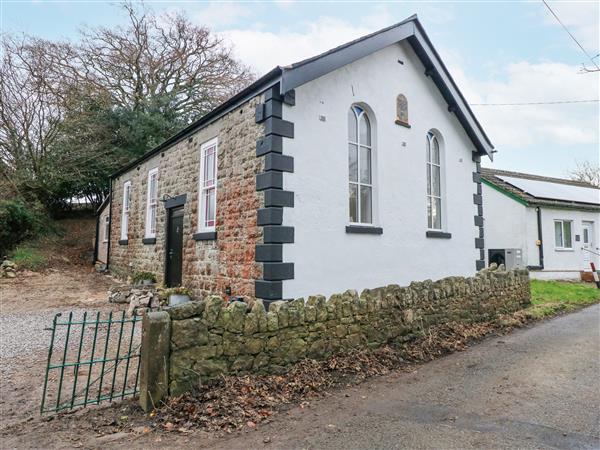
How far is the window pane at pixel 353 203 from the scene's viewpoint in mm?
8312

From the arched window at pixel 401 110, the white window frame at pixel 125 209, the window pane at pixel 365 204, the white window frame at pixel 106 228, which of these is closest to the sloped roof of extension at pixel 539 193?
the arched window at pixel 401 110

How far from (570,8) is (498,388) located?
26.8 feet

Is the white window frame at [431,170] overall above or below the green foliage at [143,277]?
above

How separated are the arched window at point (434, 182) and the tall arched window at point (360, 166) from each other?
2.45 metres

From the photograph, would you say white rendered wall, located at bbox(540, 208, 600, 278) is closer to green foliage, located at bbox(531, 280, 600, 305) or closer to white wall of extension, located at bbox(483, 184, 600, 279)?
white wall of extension, located at bbox(483, 184, 600, 279)

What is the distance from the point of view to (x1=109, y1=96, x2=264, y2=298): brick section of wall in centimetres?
734

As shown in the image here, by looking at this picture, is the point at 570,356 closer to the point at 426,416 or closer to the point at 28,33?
the point at 426,416

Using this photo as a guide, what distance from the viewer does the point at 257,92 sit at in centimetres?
740

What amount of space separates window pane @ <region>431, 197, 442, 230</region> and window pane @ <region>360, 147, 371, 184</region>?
106 inches

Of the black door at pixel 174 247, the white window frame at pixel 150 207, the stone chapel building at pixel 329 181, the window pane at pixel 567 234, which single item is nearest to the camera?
the stone chapel building at pixel 329 181

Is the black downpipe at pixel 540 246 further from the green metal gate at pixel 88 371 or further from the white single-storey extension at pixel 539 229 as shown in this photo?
the green metal gate at pixel 88 371

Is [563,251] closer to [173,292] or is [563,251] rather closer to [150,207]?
[173,292]

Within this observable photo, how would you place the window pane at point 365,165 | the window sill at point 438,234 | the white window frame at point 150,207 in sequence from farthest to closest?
the white window frame at point 150,207 < the window sill at point 438,234 < the window pane at point 365,165

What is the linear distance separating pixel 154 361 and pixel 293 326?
1843mm
